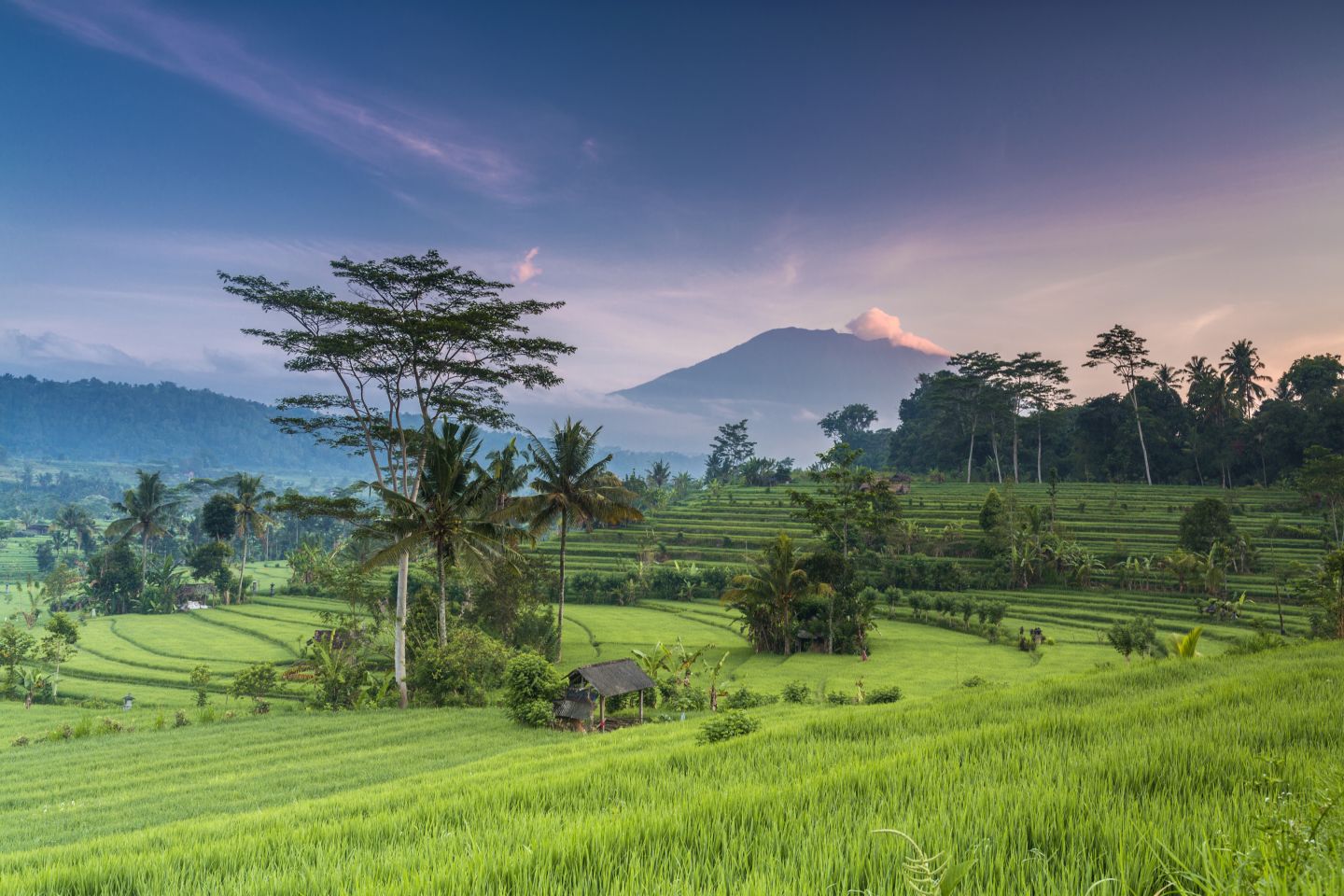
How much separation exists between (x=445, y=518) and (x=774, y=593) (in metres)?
18.8

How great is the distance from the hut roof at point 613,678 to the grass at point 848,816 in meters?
11.9

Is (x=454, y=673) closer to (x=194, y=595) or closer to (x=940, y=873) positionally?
(x=940, y=873)

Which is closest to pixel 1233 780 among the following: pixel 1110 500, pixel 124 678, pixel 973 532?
pixel 124 678

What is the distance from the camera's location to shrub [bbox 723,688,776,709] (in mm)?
19775

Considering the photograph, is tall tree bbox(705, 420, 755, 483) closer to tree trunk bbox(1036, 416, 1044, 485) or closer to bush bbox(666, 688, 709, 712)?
tree trunk bbox(1036, 416, 1044, 485)

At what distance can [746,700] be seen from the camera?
20094mm

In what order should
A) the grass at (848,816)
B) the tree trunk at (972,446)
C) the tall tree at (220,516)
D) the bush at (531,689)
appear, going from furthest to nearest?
1. the tree trunk at (972,446)
2. the tall tree at (220,516)
3. the bush at (531,689)
4. the grass at (848,816)

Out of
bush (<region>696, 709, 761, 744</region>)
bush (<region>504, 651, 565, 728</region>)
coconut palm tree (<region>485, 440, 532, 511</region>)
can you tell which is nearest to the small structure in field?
coconut palm tree (<region>485, 440, 532, 511</region>)

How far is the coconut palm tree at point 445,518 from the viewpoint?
2038 cm

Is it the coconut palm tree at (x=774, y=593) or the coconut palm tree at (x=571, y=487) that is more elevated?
the coconut palm tree at (x=571, y=487)

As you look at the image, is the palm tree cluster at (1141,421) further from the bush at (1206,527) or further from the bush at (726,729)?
the bush at (726,729)

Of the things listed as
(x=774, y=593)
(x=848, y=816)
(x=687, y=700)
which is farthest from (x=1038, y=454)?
(x=848, y=816)

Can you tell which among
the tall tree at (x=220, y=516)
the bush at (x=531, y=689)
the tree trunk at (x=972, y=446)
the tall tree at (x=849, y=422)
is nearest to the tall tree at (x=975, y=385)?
the tree trunk at (x=972, y=446)

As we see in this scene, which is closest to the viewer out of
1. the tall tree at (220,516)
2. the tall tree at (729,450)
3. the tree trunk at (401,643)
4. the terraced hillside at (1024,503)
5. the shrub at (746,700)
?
the shrub at (746,700)
